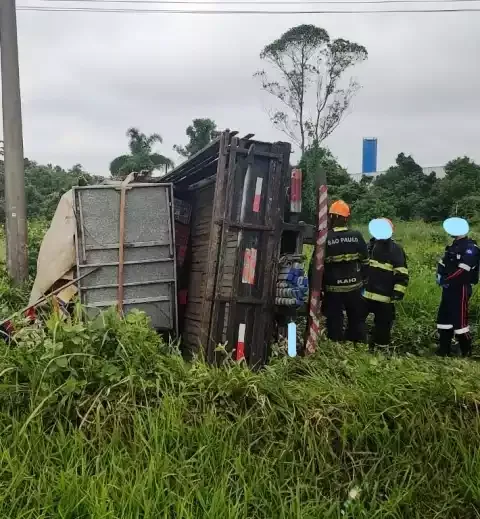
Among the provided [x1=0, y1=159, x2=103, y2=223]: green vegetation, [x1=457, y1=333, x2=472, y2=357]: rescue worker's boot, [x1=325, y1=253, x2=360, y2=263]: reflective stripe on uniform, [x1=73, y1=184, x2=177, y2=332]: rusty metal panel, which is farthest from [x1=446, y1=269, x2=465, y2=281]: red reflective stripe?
[x1=0, y1=159, x2=103, y2=223]: green vegetation

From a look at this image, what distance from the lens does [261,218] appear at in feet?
17.1

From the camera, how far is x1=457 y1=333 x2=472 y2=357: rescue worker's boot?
6.40m

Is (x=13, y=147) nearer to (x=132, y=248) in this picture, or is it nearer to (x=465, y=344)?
(x=132, y=248)

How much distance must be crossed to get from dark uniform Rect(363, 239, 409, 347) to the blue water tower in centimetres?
3645

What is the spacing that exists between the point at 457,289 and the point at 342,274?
55.7 inches

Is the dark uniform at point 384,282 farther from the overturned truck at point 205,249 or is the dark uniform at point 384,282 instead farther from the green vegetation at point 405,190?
the green vegetation at point 405,190

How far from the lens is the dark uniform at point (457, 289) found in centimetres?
634

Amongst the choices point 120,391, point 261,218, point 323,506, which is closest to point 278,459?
point 323,506

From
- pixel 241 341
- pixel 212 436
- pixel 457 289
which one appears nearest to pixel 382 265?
pixel 457 289

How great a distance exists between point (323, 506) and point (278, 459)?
1.14ft

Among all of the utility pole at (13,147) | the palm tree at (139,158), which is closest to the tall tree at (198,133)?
the palm tree at (139,158)

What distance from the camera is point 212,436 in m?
3.26

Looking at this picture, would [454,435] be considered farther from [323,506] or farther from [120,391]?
[120,391]

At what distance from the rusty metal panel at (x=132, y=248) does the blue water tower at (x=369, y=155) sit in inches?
1478
